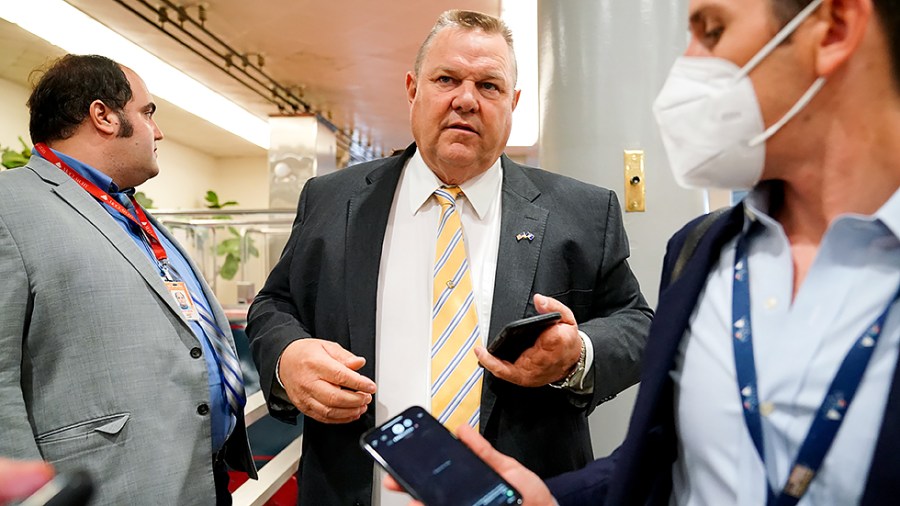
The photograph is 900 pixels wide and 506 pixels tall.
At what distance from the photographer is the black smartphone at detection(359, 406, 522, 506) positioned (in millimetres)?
886

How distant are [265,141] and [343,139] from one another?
1.25 m

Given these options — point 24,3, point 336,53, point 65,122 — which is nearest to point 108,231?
point 65,122

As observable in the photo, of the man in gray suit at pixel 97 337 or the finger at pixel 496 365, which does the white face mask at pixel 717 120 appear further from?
the man in gray suit at pixel 97 337

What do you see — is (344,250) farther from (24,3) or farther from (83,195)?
(24,3)

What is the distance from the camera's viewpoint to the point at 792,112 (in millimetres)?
749

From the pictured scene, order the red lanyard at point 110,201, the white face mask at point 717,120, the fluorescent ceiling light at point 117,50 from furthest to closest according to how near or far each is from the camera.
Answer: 1. the fluorescent ceiling light at point 117,50
2. the red lanyard at point 110,201
3. the white face mask at point 717,120

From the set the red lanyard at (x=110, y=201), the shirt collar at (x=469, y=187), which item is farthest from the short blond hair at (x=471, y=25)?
the red lanyard at (x=110, y=201)

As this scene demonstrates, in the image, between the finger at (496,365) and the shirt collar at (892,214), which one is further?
the finger at (496,365)

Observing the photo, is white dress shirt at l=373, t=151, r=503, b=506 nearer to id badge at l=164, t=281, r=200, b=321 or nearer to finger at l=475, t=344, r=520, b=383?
finger at l=475, t=344, r=520, b=383

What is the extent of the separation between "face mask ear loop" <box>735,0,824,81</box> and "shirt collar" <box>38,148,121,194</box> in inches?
81.1

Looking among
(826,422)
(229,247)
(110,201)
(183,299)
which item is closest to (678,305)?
(826,422)

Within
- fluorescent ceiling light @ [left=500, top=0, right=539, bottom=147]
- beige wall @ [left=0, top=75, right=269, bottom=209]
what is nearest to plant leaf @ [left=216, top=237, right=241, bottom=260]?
beige wall @ [left=0, top=75, right=269, bottom=209]

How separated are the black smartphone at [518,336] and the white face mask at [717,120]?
347 millimetres

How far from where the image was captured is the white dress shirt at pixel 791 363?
668mm
